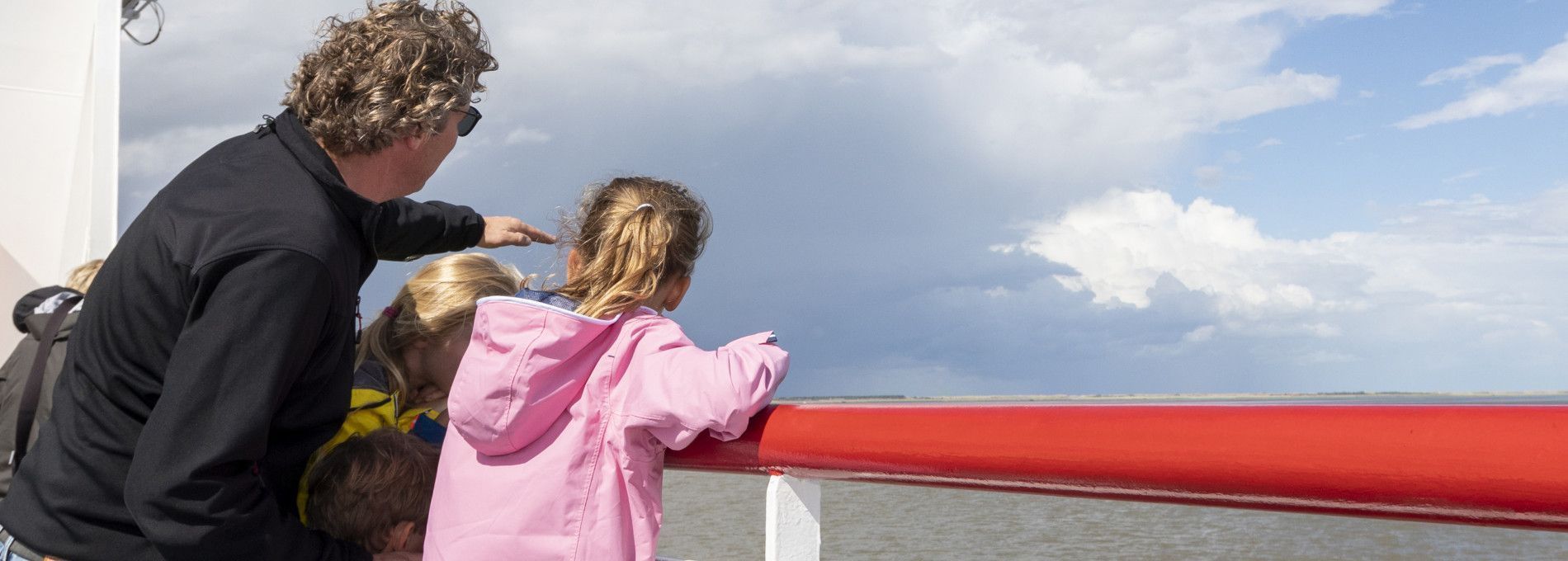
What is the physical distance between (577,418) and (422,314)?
2.82ft

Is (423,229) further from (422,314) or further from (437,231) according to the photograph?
(422,314)

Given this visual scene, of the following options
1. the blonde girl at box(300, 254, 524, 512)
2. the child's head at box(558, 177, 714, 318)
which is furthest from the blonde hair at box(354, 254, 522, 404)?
the child's head at box(558, 177, 714, 318)

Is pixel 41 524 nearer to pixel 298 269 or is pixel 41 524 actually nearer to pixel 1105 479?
pixel 298 269

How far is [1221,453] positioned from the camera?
1.05 m

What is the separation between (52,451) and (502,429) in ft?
2.04

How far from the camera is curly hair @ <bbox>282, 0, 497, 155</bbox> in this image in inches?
58.6

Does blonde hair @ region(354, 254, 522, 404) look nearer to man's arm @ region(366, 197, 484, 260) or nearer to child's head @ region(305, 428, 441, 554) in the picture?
man's arm @ region(366, 197, 484, 260)

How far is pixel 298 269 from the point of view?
4.30ft

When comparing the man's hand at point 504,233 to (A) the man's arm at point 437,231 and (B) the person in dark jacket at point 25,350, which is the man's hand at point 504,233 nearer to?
(A) the man's arm at point 437,231

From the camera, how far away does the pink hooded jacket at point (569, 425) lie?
1.43 meters

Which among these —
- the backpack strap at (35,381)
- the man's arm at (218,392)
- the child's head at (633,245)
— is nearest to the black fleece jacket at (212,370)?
the man's arm at (218,392)

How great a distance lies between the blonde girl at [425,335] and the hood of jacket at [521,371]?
1.96ft

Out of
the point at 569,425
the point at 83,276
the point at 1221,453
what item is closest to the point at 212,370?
the point at 569,425

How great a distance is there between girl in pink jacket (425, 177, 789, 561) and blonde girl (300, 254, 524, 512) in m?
0.58
